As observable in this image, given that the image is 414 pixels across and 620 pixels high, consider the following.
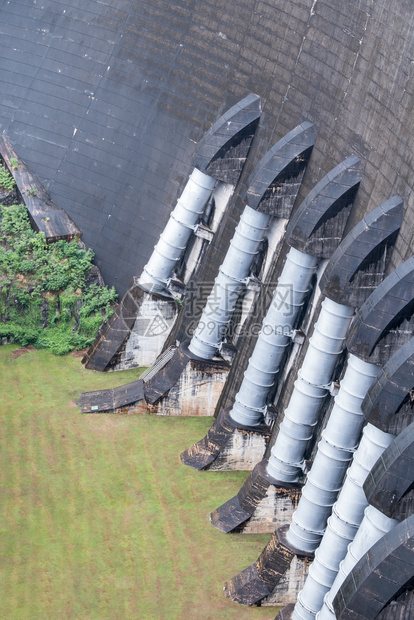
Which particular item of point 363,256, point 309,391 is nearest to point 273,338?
point 309,391

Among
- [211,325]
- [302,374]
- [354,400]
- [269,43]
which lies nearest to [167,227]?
[211,325]

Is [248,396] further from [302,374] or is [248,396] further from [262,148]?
[262,148]

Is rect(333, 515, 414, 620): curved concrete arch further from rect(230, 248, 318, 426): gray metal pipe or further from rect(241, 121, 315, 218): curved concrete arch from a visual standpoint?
rect(241, 121, 315, 218): curved concrete arch

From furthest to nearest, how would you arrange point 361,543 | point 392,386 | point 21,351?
point 21,351
point 361,543
point 392,386

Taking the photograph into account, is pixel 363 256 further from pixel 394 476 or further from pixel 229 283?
pixel 229 283

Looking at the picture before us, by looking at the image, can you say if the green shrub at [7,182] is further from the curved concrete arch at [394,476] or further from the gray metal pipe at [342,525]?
the curved concrete arch at [394,476]

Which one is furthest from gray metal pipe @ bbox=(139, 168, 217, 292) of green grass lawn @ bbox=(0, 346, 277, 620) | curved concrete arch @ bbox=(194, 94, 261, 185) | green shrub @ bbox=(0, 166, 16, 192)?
green shrub @ bbox=(0, 166, 16, 192)
